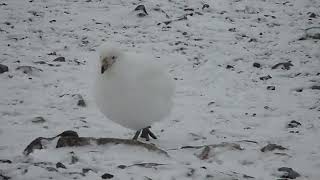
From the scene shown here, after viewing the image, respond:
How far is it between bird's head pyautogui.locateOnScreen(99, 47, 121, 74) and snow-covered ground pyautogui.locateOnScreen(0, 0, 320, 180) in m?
0.99

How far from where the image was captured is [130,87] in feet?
16.5

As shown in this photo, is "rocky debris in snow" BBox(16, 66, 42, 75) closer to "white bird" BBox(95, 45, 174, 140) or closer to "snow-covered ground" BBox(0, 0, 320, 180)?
"snow-covered ground" BBox(0, 0, 320, 180)

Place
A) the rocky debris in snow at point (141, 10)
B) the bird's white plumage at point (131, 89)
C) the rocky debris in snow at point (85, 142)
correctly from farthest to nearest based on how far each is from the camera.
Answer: the rocky debris in snow at point (141, 10)
the bird's white plumage at point (131, 89)
the rocky debris in snow at point (85, 142)

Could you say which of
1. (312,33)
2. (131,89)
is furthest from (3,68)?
(312,33)

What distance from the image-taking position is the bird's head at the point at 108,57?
16.7 ft

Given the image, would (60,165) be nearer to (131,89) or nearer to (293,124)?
(131,89)

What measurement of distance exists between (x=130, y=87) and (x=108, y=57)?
16.5 inches

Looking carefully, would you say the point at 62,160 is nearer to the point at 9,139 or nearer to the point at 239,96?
the point at 9,139

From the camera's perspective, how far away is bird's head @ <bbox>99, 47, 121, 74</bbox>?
16.7 feet

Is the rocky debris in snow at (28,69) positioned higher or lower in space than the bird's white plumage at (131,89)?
higher

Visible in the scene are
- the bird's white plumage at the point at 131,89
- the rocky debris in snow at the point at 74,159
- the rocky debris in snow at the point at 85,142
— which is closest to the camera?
the rocky debris in snow at the point at 74,159

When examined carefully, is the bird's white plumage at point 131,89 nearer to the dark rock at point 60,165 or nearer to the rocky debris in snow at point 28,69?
the dark rock at point 60,165

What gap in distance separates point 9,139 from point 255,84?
4.17 m

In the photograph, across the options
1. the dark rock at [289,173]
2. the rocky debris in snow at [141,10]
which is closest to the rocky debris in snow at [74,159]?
the dark rock at [289,173]
